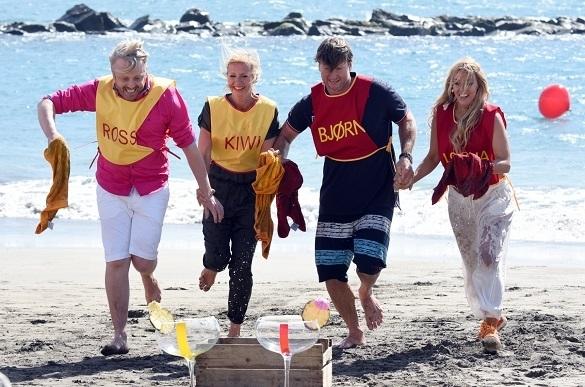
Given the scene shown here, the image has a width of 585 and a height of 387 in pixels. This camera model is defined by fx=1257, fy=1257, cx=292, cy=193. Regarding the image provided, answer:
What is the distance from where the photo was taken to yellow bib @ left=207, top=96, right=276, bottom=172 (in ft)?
22.0

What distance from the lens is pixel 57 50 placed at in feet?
129

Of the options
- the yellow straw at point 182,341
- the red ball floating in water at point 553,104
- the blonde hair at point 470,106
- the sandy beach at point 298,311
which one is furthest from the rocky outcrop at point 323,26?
the yellow straw at point 182,341

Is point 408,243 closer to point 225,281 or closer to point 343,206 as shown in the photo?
point 225,281

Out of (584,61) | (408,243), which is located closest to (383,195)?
Result: (408,243)

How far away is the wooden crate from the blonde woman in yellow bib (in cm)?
113

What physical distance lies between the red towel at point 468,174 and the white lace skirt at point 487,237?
24cm

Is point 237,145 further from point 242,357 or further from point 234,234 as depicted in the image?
point 242,357

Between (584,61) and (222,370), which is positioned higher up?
(584,61)

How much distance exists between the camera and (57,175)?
20.8ft

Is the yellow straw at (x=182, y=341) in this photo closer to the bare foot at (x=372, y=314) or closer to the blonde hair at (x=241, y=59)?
the bare foot at (x=372, y=314)

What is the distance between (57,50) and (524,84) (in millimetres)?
16627

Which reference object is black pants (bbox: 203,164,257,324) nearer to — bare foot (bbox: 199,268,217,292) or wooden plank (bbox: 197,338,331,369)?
bare foot (bbox: 199,268,217,292)

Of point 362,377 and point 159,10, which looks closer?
point 362,377

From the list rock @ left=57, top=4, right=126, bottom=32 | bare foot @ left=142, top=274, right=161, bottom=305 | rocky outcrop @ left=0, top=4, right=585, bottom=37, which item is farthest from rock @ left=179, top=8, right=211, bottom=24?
bare foot @ left=142, top=274, right=161, bottom=305
